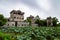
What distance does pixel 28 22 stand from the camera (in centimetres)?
6475

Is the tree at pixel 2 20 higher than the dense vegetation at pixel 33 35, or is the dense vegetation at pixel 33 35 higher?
the tree at pixel 2 20

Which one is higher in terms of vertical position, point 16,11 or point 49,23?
point 16,11

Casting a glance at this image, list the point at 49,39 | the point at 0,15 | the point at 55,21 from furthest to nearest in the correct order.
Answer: the point at 55,21
the point at 0,15
the point at 49,39

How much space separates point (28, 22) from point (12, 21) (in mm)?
5953

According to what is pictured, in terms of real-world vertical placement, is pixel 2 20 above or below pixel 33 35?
above

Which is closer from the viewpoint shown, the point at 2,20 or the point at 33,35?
the point at 33,35

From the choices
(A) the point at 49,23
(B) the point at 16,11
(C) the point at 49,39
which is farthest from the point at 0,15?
(C) the point at 49,39

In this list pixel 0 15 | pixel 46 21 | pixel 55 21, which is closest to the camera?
pixel 0 15

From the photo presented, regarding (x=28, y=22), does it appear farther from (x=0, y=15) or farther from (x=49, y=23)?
(x=0, y=15)

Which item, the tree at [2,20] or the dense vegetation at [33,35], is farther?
the tree at [2,20]

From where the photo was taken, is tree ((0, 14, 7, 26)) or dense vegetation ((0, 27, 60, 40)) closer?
dense vegetation ((0, 27, 60, 40))

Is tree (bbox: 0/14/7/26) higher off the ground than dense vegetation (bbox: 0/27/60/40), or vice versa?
tree (bbox: 0/14/7/26)

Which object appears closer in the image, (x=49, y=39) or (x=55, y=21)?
(x=49, y=39)

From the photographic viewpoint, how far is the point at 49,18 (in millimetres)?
69250
